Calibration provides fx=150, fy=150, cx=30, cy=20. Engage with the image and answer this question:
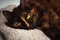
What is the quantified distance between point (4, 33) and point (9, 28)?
0.20 ft

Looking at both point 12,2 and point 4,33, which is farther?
point 12,2

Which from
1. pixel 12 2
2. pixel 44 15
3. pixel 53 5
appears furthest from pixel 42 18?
pixel 12 2

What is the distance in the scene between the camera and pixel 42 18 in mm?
1363

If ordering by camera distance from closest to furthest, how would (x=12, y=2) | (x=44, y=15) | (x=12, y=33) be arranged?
(x=12, y=33) < (x=44, y=15) < (x=12, y=2)

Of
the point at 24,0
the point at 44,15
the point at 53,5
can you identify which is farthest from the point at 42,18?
the point at 24,0

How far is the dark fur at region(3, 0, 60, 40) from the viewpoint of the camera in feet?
4.25

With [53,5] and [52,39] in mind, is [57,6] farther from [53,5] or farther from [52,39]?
[52,39]

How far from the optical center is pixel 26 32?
124 cm

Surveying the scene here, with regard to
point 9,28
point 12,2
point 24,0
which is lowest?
point 12,2

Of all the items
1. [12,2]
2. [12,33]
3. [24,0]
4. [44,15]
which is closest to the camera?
[12,33]

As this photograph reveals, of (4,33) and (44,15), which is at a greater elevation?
(44,15)

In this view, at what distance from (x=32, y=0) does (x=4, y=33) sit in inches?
17.1

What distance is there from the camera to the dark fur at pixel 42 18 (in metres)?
1.29

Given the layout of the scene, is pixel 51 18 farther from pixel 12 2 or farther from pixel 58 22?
pixel 12 2
